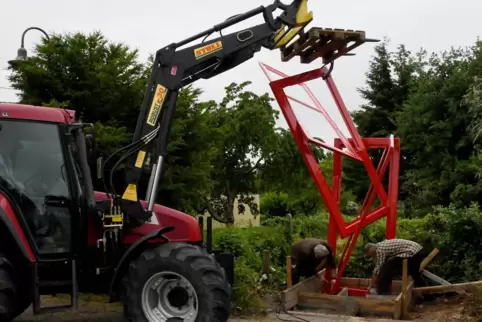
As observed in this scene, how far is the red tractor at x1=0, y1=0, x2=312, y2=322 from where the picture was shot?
6.50 meters

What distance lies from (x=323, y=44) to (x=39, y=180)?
4815 millimetres

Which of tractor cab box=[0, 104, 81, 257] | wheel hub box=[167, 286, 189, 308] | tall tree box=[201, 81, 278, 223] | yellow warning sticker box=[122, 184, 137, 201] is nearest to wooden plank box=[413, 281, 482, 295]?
wheel hub box=[167, 286, 189, 308]

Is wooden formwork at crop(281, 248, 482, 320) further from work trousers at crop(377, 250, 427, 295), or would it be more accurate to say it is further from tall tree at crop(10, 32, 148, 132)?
tall tree at crop(10, 32, 148, 132)

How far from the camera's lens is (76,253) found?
6.83 meters

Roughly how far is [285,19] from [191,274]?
12.2ft

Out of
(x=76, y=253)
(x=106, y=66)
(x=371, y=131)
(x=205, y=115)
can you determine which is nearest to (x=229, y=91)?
(x=371, y=131)

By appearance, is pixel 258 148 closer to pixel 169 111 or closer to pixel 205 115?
pixel 205 115

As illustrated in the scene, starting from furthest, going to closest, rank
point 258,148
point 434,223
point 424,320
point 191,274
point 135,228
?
1. point 258,148
2. point 434,223
3. point 424,320
4. point 135,228
5. point 191,274

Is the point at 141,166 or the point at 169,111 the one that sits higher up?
the point at 169,111

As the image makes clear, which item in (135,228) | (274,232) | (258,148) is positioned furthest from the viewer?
(258,148)

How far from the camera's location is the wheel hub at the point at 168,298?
21.7 ft

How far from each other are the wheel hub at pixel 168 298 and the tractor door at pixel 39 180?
3.45ft

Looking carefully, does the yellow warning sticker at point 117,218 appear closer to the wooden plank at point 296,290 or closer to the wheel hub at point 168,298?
the wheel hub at point 168,298

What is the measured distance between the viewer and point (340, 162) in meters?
10.5
